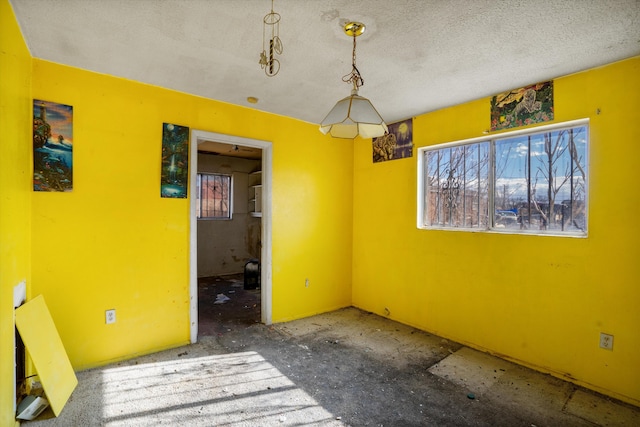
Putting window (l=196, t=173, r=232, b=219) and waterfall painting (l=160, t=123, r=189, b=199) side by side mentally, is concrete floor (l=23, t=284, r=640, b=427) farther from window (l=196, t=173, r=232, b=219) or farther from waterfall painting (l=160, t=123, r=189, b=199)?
window (l=196, t=173, r=232, b=219)

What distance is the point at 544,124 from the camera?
278 centimetres

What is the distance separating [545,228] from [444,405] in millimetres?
1842

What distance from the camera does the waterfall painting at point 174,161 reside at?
10.0ft

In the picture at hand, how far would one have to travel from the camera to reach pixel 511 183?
3070mm

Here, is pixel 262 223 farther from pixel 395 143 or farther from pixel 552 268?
pixel 552 268

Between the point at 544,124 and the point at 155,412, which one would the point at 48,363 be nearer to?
the point at 155,412

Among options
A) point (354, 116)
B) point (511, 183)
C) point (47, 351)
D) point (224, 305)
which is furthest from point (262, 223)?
point (511, 183)

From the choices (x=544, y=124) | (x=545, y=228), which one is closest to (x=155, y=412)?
(x=545, y=228)

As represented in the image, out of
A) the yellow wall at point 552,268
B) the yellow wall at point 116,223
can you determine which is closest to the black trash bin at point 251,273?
the yellow wall at point 116,223

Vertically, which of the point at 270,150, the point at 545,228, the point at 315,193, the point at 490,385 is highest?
the point at 270,150

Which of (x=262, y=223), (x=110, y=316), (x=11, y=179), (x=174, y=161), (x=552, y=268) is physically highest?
(x=174, y=161)

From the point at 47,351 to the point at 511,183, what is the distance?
165 inches

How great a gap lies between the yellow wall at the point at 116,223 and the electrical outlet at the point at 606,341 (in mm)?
3725

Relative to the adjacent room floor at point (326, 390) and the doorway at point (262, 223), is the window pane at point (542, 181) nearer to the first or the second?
the adjacent room floor at point (326, 390)
